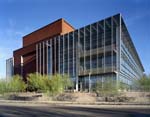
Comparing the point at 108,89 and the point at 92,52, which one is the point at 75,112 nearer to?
the point at 108,89

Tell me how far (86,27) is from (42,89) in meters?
25.8

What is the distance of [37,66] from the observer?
93000 mm

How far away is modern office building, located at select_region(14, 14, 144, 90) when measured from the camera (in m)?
66.8

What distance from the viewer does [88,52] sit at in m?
74.1

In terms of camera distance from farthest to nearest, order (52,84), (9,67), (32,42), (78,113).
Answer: (9,67), (32,42), (52,84), (78,113)

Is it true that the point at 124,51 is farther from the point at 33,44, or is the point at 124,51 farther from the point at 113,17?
the point at 33,44

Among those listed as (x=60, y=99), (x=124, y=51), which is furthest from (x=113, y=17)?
(x=60, y=99)

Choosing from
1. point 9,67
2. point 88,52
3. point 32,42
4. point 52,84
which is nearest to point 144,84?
point 52,84

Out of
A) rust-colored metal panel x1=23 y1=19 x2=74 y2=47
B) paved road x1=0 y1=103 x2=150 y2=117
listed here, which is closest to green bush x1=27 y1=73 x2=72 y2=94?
paved road x1=0 y1=103 x2=150 y2=117

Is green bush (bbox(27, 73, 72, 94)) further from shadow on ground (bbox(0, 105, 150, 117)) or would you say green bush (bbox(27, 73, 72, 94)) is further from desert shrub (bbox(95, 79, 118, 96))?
shadow on ground (bbox(0, 105, 150, 117))

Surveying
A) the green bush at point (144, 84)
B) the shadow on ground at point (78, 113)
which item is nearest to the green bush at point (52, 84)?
the green bush at point (144, 84)

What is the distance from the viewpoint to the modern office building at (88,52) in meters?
66.8

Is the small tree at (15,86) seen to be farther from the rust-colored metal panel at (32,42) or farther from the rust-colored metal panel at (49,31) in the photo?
the rust-colored metal panel at (49,31)

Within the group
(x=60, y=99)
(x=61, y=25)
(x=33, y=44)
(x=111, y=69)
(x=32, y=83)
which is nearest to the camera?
(x=60, y=99)
